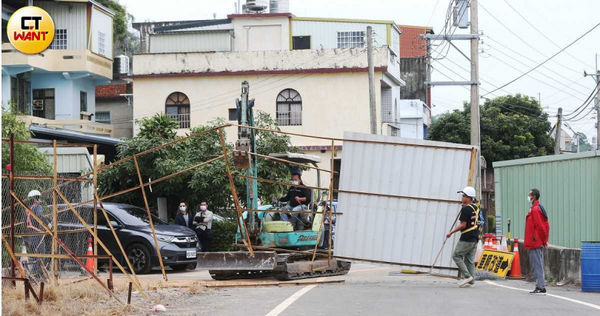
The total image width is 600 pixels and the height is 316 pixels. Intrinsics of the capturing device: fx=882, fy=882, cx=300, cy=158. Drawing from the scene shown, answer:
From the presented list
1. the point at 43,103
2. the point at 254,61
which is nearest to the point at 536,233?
the point at 254,61

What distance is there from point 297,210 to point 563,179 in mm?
6551

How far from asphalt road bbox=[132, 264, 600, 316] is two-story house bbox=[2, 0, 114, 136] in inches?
1164

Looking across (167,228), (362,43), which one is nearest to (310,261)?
(167,228)

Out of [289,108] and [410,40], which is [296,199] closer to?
[289,108]

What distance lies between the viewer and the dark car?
68.9 feet

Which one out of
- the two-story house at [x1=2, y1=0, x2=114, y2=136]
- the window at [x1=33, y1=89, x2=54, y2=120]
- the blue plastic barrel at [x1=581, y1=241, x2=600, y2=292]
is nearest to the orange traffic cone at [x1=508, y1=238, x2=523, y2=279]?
the blue plastic barrel at [x1=581, y1=241, x2=600, y2=292]

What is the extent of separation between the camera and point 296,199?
62.3 feet

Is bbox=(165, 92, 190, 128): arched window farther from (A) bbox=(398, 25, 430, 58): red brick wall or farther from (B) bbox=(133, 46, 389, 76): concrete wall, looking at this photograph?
(A) bbox=(398, 25, 430, 58): red brick wall

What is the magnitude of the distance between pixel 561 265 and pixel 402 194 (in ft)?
12.9

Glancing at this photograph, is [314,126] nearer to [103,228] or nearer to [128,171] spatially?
[128,171]

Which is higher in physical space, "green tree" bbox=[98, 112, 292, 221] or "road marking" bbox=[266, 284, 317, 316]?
"green tree" bbox=[98, 112, 292, 221]

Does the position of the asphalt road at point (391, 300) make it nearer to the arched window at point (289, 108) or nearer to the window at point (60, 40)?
the arched window at point (289, 108)

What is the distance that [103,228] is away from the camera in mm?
21594

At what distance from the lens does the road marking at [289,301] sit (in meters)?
11.6
